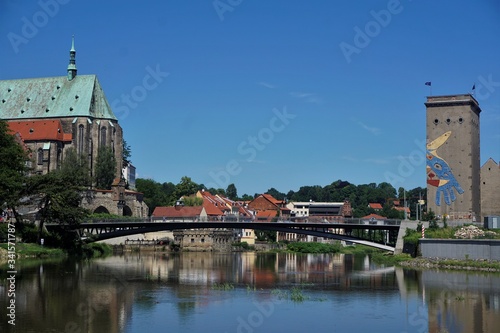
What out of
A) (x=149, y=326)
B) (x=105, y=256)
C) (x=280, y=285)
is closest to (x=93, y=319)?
(x=149, y=326)

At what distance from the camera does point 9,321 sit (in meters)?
33.6

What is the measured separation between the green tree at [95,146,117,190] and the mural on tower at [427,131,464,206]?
169ft

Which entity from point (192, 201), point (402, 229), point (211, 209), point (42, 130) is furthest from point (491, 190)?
point (42, 130)

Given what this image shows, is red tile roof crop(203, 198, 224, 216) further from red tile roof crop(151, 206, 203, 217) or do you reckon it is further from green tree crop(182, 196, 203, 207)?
red tile roof crop(151, 206, 203, 217)

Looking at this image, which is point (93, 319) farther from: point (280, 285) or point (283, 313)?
point (280, 285)

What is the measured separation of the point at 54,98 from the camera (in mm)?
123312

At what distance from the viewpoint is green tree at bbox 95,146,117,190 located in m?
116

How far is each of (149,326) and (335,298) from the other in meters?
14.6

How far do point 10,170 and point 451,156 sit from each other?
46.9m

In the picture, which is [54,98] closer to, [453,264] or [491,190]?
[491,190]

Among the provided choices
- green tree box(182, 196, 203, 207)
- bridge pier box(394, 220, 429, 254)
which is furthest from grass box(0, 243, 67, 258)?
green tree box(182, 196, 203, 207)

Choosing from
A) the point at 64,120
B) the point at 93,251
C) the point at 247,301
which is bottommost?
the point at 247,301

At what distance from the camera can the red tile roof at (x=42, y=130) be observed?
387 feet

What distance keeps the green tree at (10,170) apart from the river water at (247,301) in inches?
250
